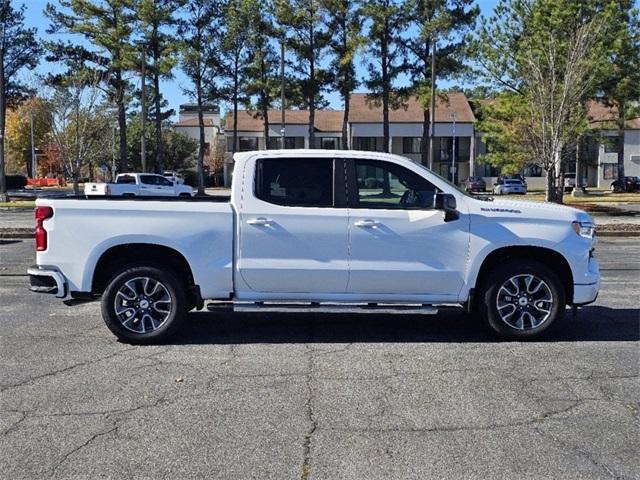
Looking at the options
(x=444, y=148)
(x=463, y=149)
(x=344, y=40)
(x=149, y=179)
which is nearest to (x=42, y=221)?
(x=149, y=179)

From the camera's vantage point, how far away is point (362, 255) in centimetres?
665

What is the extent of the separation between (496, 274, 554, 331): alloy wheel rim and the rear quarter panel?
8.74 feet

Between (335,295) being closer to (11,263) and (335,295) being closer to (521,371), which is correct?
(521,371)

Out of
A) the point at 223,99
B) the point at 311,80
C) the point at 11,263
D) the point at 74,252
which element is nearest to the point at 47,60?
the point at 223,99

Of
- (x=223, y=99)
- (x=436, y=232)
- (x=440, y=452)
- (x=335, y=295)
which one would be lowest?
(x=440, y=452)

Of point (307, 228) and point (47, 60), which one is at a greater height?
point (47, 60)

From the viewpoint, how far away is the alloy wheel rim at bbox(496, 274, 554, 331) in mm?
6766

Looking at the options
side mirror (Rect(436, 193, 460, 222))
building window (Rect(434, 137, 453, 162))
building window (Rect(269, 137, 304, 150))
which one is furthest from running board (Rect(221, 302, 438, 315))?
building window (Rect(434, 137, 453, 162))

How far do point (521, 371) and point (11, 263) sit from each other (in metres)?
10.2

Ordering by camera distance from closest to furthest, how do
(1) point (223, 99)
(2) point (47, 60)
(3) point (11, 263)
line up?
(3) point (11, 263)
(2) point (47, 60)
(1) point (223, 99)

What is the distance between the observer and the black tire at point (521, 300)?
6.75 m

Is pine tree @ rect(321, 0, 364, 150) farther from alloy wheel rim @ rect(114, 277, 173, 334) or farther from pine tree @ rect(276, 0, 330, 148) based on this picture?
alloy wheel rim @ rect(114, 277, 173, 334)

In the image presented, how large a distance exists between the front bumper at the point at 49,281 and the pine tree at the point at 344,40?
39.3 meters

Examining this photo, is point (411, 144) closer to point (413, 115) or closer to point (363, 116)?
point (413, 115)
